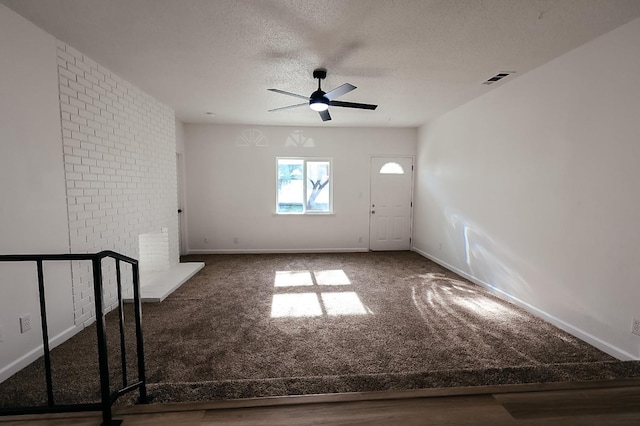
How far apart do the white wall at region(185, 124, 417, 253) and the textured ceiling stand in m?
2.05

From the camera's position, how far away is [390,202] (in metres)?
6.26

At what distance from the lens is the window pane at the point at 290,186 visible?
239 inches

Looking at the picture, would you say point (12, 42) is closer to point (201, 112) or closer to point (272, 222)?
point (201, 112)

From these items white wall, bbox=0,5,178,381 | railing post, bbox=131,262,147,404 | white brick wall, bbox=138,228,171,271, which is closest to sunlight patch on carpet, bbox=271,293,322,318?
railing post, bbox=131,262,147,404

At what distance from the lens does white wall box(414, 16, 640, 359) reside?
7.47 ft

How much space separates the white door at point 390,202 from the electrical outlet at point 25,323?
17.4 feet

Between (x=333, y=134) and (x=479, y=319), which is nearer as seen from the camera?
(x=479, y=319)

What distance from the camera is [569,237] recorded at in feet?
9.00

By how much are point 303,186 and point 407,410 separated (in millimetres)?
4932

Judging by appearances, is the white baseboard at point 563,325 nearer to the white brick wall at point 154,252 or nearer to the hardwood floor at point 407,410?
the hardwood floor at point 407,410

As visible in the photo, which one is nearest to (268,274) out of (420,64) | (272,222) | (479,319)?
(272,222)

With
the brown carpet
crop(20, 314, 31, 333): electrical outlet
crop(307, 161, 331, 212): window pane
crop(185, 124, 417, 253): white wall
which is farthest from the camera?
crop(307, 161, 331, 212): window pane

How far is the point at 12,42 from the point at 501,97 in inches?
190

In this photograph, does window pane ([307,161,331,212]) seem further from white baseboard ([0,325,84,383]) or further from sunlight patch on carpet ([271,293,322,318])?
white baseboard ([0,325,84,383])
